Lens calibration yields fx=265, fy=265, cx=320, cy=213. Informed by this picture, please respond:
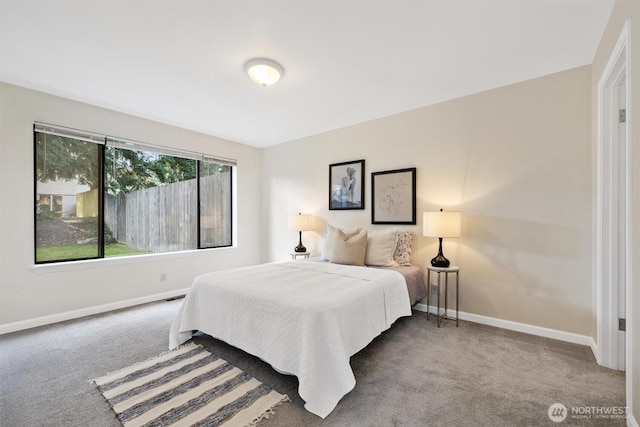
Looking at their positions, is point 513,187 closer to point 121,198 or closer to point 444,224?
point 444,224

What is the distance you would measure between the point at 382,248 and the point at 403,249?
284 mm

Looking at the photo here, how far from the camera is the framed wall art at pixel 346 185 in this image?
150 inches

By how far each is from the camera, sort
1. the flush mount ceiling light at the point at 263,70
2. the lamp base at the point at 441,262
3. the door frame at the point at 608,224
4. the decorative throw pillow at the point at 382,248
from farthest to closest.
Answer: the decorative throw pillow at the point at 382,248, the lamp base at the point at 441,262, the flush mount ceiling light at the point at 263,70, the door frame at the point at 608,224

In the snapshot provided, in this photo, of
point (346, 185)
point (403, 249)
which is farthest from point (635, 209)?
point (346, 185)

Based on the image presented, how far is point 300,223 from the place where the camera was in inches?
164

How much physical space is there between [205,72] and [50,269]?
8.93 feet

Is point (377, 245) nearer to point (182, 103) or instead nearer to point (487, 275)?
point (487, 275)

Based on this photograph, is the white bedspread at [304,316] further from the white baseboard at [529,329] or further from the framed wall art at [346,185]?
the framed wall art at [346,185]

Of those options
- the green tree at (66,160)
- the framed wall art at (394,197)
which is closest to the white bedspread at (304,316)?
the framed wall art at (394,197)

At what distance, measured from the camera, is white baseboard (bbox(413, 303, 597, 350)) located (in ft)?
7.79

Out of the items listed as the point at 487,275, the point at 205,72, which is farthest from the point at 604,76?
the point at 205,72

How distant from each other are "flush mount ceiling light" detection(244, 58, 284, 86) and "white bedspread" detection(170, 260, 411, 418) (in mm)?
1829

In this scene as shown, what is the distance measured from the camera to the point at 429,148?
3232 mm
